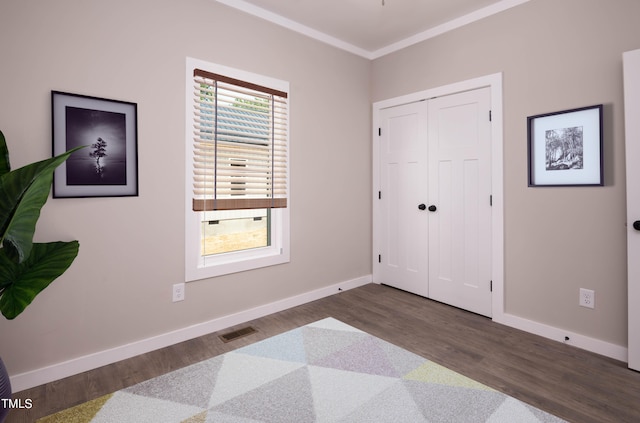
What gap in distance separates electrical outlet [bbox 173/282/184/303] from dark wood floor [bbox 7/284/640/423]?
34 centimetres

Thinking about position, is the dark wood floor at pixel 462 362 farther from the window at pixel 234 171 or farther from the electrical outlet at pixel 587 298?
the window at pixel 234 171

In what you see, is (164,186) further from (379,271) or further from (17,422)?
(379,271)

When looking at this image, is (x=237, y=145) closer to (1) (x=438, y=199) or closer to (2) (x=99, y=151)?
(2) (x=99, y=151)

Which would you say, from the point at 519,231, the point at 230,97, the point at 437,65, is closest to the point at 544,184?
the point at 519,231

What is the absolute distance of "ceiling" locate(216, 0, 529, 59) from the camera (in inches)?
114

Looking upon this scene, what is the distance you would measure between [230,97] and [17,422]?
7.80 ft

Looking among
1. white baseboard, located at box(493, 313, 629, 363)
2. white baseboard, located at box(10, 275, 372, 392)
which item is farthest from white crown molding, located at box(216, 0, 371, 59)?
white baseboard, located at box(493, 313, 629, 363)

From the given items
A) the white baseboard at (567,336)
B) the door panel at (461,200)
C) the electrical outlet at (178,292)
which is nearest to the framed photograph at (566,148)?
the door panel at (461,200)

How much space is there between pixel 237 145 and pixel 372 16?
5.54 feet

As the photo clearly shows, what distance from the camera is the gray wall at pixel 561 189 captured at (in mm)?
2324

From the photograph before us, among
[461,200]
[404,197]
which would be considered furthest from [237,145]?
[461,200]

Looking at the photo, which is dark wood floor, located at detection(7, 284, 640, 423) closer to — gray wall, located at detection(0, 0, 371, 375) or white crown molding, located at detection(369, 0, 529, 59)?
gray wall, located at detection(0, 0, 371, 375)

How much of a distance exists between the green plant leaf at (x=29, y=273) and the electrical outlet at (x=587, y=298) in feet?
10.5

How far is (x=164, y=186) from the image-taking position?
2.49 m
